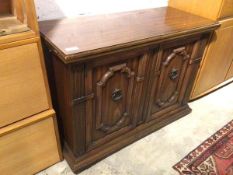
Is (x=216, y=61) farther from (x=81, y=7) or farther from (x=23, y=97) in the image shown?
(x=23, y=97)

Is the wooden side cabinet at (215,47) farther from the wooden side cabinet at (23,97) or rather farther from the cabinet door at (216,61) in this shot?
the wooden side cabinet at (23,97)

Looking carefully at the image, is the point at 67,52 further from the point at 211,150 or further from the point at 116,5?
the point at 211,150

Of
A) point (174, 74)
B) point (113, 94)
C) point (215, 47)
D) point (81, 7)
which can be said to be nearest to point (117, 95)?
point (113, 94)

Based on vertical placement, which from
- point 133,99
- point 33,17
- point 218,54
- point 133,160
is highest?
point 33,17

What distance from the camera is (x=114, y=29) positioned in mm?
1203

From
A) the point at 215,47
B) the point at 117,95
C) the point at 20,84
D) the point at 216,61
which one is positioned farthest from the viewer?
the point at 216,61

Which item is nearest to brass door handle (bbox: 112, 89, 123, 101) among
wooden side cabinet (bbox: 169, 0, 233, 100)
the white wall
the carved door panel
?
the carved door panel

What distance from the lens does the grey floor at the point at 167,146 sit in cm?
135

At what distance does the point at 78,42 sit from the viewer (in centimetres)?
101

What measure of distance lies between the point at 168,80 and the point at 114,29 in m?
0.56

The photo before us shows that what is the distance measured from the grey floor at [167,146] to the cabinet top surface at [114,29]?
77 cm

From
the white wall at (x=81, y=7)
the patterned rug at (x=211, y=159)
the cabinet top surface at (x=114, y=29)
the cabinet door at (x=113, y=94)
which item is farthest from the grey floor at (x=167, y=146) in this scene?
the white wall at (x=81, y=7)

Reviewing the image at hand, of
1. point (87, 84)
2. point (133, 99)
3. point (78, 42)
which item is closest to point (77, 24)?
point (78, 42)

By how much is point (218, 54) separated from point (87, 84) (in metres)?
1.22
